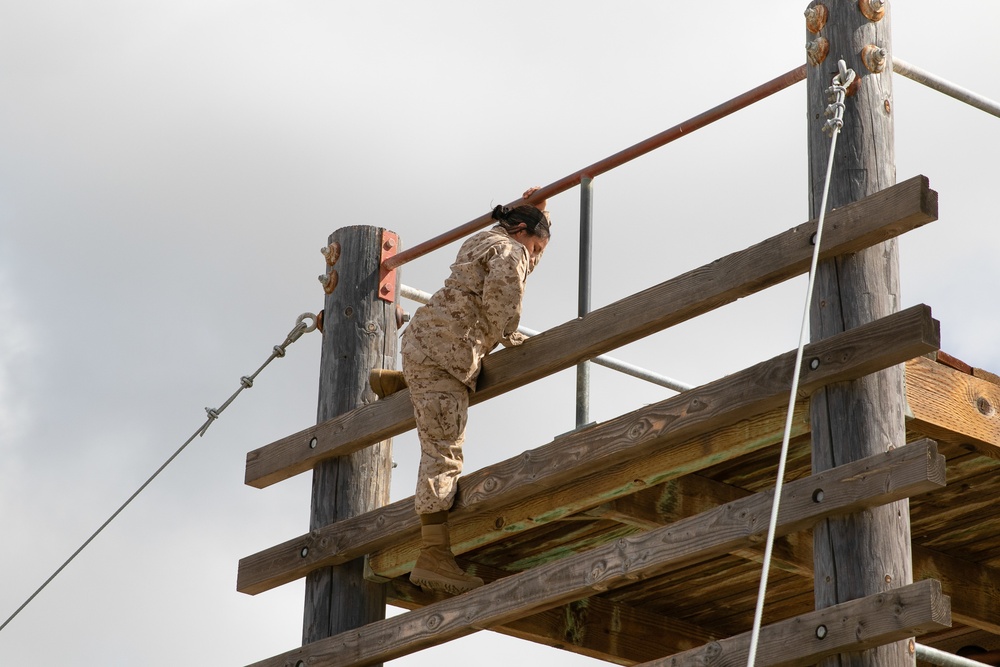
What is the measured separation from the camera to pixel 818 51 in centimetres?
680

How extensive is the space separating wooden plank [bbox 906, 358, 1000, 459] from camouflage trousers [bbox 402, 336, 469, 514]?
1.91 meters

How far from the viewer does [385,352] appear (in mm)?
8648

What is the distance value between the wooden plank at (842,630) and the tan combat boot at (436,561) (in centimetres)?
147

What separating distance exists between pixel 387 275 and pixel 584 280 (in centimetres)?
166

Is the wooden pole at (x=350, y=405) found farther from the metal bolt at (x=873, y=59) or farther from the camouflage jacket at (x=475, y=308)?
the metal bolt at (x=873, y=59)

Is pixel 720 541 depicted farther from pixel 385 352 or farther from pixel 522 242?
pixel 385 352

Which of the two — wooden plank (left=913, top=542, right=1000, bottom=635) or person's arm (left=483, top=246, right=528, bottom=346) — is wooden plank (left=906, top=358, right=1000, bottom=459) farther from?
person's arm (left=483, top=246, right=528, bottom=346)

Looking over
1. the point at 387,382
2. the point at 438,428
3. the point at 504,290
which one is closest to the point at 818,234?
the point at 504,290

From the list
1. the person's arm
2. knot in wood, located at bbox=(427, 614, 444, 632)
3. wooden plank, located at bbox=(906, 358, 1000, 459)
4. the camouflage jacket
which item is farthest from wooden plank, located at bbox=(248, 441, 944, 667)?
the person's arm

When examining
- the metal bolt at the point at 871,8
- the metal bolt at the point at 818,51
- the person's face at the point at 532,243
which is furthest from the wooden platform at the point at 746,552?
the metal bolt at the point at 871,8

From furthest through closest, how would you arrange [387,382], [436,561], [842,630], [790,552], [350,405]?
[350,405]
[387,382]
[790,552]
[436,561]
[842,630]

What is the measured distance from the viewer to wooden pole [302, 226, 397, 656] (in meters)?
8.09

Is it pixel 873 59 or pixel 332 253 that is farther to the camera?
pixel 332 253

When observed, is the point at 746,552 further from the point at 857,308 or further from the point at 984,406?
the point at 857,308
